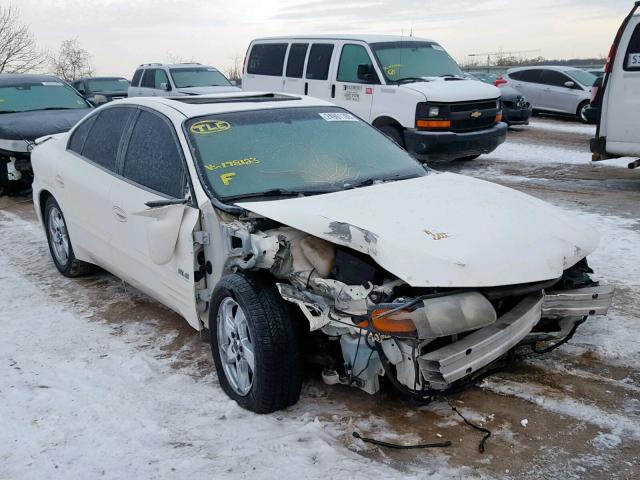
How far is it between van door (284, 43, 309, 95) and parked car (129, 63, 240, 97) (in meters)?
3.08

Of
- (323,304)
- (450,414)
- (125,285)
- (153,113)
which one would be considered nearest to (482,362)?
(450,414)

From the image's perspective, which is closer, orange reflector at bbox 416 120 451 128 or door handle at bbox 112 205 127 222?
door handle at bbox 112 205 127 222

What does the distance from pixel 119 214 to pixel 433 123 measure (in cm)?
624

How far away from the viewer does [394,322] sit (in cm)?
298

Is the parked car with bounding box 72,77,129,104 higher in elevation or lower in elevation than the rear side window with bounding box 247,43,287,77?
lower

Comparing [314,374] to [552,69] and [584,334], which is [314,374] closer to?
[584,334]

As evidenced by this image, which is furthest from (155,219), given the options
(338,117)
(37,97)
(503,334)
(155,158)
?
(37,97)

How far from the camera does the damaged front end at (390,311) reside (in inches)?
119

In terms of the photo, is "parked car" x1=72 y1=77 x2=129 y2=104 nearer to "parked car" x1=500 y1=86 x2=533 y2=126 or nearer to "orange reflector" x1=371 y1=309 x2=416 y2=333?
"parked car" x1=500 y1=86 x2=533 y2=126

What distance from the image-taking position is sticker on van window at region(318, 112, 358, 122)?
478 cm

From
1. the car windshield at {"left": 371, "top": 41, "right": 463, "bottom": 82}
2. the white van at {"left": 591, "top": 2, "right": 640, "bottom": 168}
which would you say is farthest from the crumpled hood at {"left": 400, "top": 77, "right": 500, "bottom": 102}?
the white van at {"left": 591, "top": 2, "right": 640, "bottom": 168}

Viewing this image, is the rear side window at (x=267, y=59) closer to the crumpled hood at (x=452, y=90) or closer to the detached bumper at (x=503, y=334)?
the crumpled hood at (x=452, y=90)

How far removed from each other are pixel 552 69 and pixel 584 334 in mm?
14520

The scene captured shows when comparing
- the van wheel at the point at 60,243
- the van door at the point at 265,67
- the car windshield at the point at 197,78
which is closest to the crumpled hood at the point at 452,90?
the van door at the point at 265,67
